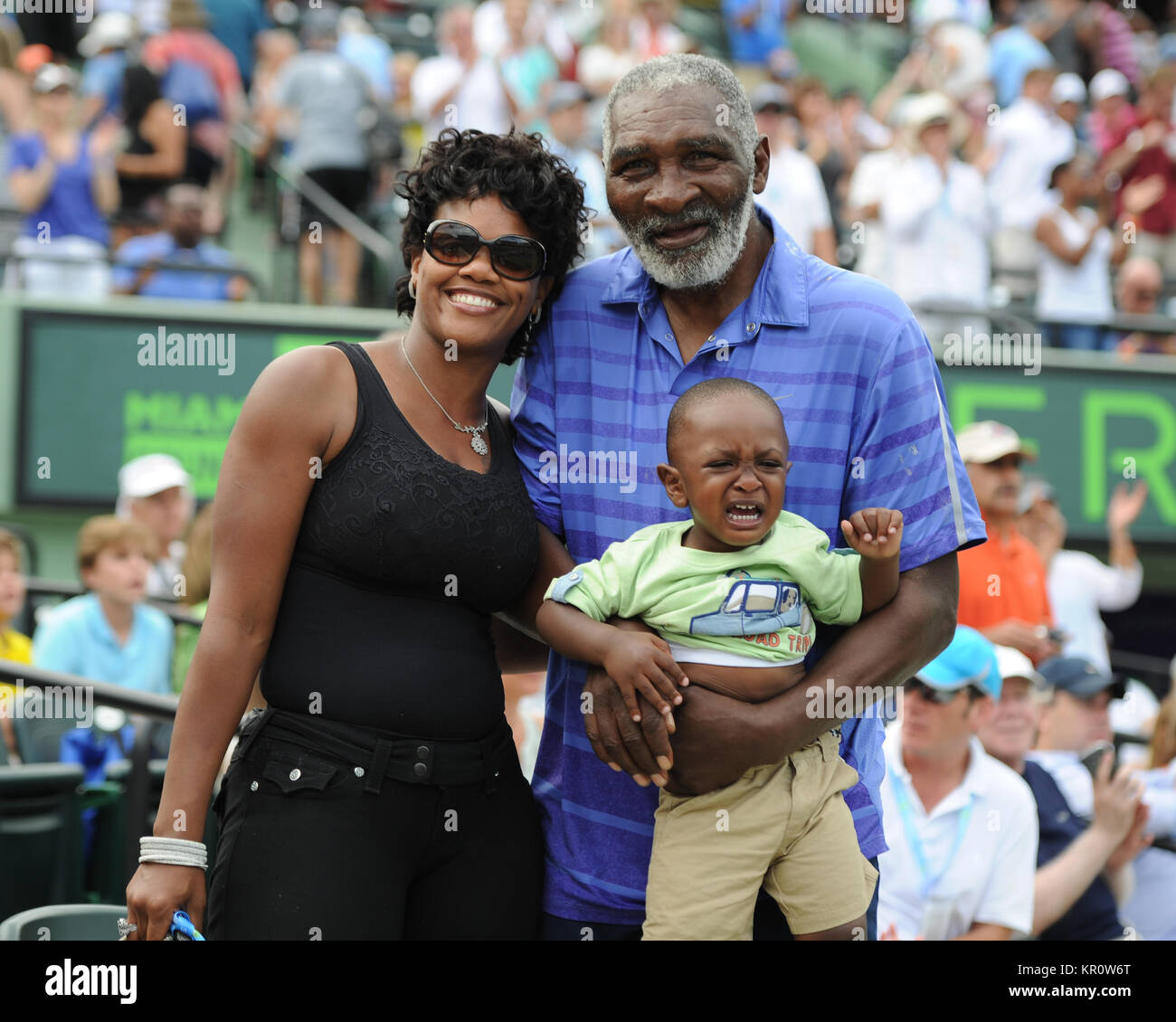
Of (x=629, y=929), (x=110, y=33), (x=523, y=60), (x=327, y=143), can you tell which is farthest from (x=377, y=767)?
(x=523, y=60)

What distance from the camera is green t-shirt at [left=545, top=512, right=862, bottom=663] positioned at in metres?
2.70

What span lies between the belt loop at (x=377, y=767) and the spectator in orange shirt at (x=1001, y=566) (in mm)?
4206

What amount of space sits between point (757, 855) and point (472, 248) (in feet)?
4.18

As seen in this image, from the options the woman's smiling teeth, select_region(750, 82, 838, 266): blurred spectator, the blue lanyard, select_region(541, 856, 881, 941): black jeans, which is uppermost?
select_region(750, 82, 838, 266): blurred spectator

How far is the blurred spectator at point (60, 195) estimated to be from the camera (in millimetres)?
9102

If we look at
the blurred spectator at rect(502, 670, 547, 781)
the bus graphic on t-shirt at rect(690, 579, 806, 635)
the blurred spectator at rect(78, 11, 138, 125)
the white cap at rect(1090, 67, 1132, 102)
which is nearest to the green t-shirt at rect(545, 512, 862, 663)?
the bus graphic on t-shirt at rect(690, 579, 806, 635)

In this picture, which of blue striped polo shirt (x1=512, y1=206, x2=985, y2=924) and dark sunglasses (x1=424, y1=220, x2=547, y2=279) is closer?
blue striped polo shirt (x1=512, y1=206, x2=985, y2=924)

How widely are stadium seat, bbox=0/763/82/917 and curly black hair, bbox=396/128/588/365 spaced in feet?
7.53

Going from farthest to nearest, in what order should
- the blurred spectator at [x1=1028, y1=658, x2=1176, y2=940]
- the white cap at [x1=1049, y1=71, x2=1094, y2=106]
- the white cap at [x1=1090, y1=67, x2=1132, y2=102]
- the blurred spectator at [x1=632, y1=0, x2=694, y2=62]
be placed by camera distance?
the white cap at [x1=1090, y1=67, x2=1132, y2=102], the white cap at [x1=1049, y1=71, x2=1094, y2=106], the blurred spectator at [x1=632, y1=0, x2=694, y2=62], the blurred spectator at [x1=1028, y1=658, x2=1176, y2=940]

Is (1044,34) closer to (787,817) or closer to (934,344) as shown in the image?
(934,344)

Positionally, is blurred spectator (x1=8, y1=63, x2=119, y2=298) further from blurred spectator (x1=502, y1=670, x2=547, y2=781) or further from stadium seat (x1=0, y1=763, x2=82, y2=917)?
stadium seat (x1=0, y1=763, x2=82, y2=917)

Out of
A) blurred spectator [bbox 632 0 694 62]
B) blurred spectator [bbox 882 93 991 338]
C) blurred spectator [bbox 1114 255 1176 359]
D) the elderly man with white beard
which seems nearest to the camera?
the elderly man with white beard

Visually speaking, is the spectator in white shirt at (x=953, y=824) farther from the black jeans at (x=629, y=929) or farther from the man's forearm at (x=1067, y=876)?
the black jeans at (x=629, y=929)

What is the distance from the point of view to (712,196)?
2834 mm
